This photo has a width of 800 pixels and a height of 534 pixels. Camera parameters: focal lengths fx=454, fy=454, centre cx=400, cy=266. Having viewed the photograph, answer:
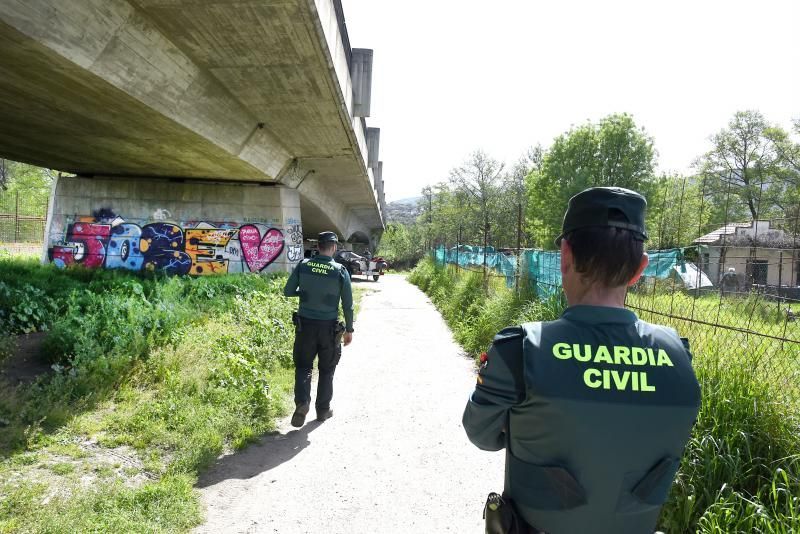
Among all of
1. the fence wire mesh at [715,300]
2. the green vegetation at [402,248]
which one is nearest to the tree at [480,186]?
the green vegetation at [402,248]

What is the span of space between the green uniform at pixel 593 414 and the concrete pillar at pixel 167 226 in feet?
46.7

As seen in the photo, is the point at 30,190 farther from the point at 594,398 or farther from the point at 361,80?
the point at 594,398

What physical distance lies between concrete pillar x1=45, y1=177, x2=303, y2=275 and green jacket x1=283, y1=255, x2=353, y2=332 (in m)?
10.3

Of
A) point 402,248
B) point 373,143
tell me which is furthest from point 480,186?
point 373,143

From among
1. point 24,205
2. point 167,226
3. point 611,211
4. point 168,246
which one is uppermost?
point 24,205

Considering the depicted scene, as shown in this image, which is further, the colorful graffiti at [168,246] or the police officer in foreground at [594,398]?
the colorful graffiti at [168,246]

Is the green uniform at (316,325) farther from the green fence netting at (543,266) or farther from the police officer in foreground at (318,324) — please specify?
the green fence netting at (543,266)

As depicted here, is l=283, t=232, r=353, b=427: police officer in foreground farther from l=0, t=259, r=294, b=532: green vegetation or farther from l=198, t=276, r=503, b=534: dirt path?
l=0, t=259, r=294, b=532: green vegetation

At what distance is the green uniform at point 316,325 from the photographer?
4.92 meters

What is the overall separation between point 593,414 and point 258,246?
14647mm

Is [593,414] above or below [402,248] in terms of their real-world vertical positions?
below

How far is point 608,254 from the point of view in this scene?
1.32m

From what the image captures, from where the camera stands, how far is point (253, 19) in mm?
6062

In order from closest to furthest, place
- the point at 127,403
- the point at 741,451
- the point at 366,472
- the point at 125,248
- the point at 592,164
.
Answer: the point at 741,451, the point at 366,472, the point at 127,403, the point at 125,248, the point at 592,164
